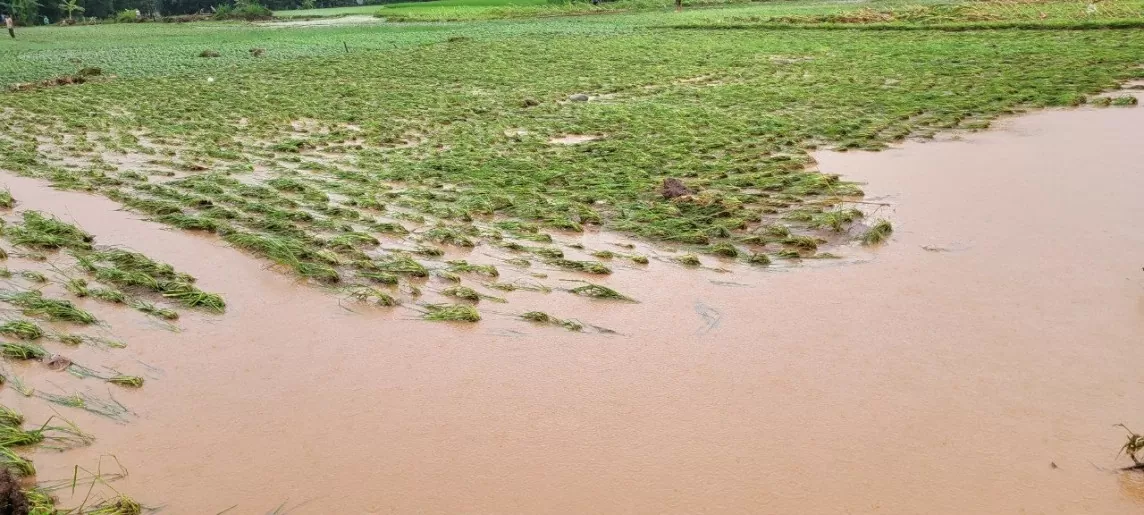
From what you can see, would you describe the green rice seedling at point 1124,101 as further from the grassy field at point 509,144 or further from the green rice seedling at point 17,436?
the green rice seedling at point 17,436

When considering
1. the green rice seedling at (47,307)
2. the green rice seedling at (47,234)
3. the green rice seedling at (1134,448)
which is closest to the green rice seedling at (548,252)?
the green rice seedling at (47,307)

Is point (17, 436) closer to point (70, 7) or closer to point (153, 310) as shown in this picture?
point (153, 310)

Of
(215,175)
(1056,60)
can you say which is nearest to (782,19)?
(1056,60)

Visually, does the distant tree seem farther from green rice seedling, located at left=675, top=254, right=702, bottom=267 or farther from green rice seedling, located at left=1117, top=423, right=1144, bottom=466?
green rice seedling, located at left=1117, top=423, right=1144, bottom=466

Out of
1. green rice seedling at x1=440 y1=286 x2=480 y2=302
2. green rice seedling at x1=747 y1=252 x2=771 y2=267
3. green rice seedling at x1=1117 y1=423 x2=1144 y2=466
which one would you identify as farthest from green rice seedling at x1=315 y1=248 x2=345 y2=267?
green rice seedling at x1=1117 y1=423 x2=1144 y2=466

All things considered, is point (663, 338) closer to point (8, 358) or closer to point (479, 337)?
point (479, 337)

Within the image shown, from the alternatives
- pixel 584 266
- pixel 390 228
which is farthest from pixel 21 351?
pixel 584 266
